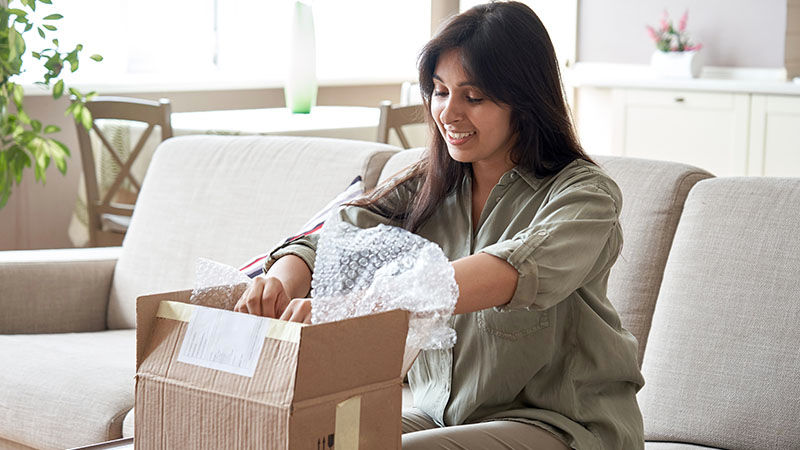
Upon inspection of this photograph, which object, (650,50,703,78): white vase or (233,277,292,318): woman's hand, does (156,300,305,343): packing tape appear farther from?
(650,50,703,78): white vase

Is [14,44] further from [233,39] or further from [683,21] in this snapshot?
[683,21]

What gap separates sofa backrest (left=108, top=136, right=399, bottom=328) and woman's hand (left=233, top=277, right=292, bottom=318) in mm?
1078

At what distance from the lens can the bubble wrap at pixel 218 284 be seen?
137 cm

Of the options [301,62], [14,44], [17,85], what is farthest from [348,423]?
[301,62]

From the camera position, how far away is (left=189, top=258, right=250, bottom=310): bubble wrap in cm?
137

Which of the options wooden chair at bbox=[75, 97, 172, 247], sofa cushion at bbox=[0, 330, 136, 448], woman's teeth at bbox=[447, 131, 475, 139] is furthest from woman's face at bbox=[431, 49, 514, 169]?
wooden chair at bbox=[75, 97, 172, 247]

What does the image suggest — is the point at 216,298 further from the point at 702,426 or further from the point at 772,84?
the point at 772,84

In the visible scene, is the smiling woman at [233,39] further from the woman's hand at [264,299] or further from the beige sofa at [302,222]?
the woman's hand at [264,299]

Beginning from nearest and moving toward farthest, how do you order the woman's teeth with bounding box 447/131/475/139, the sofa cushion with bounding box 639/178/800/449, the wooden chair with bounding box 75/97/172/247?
the woman's teeth with bounding box 447/131/475/139 → the sofa cushion with bounding box 639/178/800/449 → the wooden chair with bounding box 75/97/172/247

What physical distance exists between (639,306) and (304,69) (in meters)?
2.48

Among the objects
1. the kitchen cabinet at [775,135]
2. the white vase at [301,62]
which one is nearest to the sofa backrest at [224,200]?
the white vase at [301,62]

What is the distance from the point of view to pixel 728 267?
1880mm

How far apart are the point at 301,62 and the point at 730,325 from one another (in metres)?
2.67

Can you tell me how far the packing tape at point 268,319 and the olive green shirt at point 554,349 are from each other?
1.29 ft
